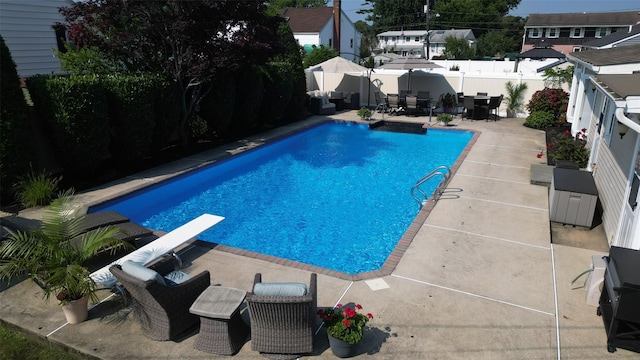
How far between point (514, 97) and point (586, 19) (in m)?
50.5

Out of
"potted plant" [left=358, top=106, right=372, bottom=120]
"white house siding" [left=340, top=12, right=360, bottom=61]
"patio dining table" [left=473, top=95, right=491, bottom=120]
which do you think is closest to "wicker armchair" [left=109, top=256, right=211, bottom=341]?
"potted plant" [left=358, top=106, right=372, bottom=120]

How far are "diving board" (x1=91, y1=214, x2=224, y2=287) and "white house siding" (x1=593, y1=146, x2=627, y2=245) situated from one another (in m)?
6.51

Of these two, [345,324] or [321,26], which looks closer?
[345,324]

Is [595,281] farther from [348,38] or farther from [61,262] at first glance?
[348,38]

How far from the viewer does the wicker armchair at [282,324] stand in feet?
13.5

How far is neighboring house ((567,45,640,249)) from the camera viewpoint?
5.39m

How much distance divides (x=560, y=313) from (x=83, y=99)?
32.0 feet

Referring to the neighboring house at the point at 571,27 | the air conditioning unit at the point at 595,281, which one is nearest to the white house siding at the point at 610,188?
the air conditioning unit at the point at 595,281

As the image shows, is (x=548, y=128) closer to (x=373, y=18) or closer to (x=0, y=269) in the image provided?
(x=0, y=269)

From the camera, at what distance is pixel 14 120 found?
8422mm

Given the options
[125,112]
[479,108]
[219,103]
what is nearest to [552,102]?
[479,108]

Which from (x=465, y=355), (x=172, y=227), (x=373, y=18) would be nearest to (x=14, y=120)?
(x=172, y=227)

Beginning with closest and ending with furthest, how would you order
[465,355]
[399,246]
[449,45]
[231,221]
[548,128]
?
[465,355]
[399,246]
[231,221]
[548,128]
[449,45]

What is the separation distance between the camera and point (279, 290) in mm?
4277
